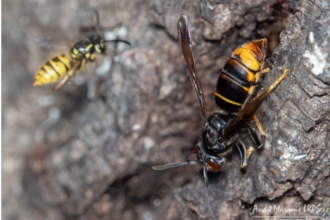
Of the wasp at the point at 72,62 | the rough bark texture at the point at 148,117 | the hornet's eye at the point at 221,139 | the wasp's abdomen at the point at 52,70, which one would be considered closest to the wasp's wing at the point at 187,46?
the rough bark texture at the point at 148,117

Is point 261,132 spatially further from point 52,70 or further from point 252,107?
point 52,70

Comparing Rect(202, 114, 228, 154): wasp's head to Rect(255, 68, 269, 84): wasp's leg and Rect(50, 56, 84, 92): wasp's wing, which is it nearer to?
Rect(255, 68, 269, 84): wasp's leg

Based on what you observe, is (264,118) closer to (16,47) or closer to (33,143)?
(33,143)

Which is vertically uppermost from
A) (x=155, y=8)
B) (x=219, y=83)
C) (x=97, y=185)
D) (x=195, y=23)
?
(x=155, y=8)

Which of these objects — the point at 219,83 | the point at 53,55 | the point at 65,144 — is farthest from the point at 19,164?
the point at 219,83

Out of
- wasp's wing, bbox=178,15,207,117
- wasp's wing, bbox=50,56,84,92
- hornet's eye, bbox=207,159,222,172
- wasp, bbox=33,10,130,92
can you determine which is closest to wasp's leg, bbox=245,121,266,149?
hornet's eye, bbox=207,159,222,172

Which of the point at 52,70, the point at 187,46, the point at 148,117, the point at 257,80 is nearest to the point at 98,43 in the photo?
the point at 52,70
